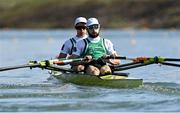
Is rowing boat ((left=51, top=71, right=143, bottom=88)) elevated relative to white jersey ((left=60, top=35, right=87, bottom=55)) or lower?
lower

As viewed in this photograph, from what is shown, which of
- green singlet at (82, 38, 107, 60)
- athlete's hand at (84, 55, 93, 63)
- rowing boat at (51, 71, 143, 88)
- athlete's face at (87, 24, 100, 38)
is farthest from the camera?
green singlet at (82, 38, 107, 60)

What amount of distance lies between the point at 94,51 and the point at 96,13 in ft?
370

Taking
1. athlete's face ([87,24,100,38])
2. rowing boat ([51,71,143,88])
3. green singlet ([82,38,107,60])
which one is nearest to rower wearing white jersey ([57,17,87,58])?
green singlet ([82,38,107,60])

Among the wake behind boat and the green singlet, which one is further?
the green singlet

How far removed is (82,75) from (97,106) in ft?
15.0

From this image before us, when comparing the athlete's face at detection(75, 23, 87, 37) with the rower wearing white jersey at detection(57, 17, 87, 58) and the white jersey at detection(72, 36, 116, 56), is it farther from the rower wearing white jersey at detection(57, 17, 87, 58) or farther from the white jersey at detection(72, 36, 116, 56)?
the white jersey at detection(72, 36, 116, 56)

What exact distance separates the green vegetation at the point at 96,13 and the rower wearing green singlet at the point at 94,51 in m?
90.1

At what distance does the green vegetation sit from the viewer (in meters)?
124

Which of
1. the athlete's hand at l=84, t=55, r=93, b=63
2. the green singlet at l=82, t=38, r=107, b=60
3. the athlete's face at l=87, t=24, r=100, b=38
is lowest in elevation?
the athlete's hand at l=84, t=55, r=93, b=63

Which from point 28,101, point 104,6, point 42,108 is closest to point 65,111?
point 42,108

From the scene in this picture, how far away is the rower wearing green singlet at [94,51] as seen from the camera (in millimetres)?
23703

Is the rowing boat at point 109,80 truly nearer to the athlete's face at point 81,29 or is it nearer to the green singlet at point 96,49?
the green singlet at point 96,49

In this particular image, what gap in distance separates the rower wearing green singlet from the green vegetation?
9008 centimetres

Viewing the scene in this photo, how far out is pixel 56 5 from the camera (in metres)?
154
